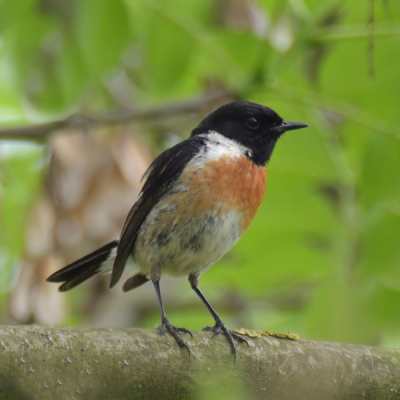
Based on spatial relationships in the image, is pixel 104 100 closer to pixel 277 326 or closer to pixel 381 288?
pixel 277 326

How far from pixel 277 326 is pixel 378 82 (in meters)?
2.02

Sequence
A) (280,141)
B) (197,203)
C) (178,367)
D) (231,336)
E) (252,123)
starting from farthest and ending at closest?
(252,123), (280,141), (197,203), (231,336), (178,367)

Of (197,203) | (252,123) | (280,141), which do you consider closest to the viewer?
(197,203)

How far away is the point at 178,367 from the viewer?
2.56m

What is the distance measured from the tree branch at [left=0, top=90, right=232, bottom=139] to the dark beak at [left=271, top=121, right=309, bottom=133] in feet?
1.32

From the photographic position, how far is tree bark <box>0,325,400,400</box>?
7.38 feet

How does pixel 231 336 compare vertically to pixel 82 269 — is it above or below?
above

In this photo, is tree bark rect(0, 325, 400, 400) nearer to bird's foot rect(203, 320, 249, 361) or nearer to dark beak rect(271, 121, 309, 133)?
bird's foot rect(203, 320, 249, 361)

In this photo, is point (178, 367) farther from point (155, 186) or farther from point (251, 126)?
point (251, 126)

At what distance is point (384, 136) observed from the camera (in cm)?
346

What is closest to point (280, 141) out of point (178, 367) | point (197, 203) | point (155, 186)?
point (197, 203)

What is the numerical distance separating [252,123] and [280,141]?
1.22 ft

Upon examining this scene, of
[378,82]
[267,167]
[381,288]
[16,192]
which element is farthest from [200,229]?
[16,192]

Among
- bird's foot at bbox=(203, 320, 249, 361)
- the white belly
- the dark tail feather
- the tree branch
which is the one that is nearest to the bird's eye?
the tree branch
